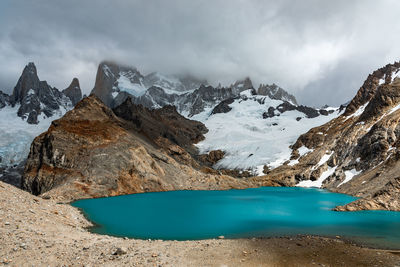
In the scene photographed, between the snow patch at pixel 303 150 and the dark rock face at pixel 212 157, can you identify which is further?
the dark rock face at pixel 212 157

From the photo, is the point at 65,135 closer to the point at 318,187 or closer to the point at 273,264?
the point at 273,264

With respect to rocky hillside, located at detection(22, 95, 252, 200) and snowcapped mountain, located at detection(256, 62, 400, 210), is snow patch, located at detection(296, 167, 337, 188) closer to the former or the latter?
snowcapped mountain, located at detection(256, 62, 400, 210)

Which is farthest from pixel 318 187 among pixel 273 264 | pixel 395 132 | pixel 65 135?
pixel 273 264

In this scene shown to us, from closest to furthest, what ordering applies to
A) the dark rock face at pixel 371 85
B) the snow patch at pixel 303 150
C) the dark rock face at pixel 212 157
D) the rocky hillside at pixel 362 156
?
the rocky hillside at pixel 362 156 < the snow patch at pixel 303 150 < the dark rock face at pixel 371 85 < the dark rock face at pixel 212 157

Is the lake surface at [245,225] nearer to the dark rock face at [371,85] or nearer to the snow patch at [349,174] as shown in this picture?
the snow patch at [349,174]

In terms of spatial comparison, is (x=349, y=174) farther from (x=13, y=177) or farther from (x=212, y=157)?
(x=13, y=177)

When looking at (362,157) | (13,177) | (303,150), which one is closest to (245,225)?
(362,157)

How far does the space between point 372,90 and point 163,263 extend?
182965 millimetres

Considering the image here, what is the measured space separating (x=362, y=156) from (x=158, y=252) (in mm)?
95051

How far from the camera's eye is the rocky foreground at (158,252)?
16903 mm

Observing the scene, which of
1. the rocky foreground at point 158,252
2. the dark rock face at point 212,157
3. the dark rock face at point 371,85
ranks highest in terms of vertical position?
the dark rock face at point 371,85

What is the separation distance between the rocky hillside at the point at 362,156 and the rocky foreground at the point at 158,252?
2906 cm

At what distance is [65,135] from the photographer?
8312 cm

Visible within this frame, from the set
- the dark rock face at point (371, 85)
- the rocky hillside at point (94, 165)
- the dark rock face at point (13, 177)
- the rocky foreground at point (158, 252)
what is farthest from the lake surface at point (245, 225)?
the dark rock face at point (13, 177)
